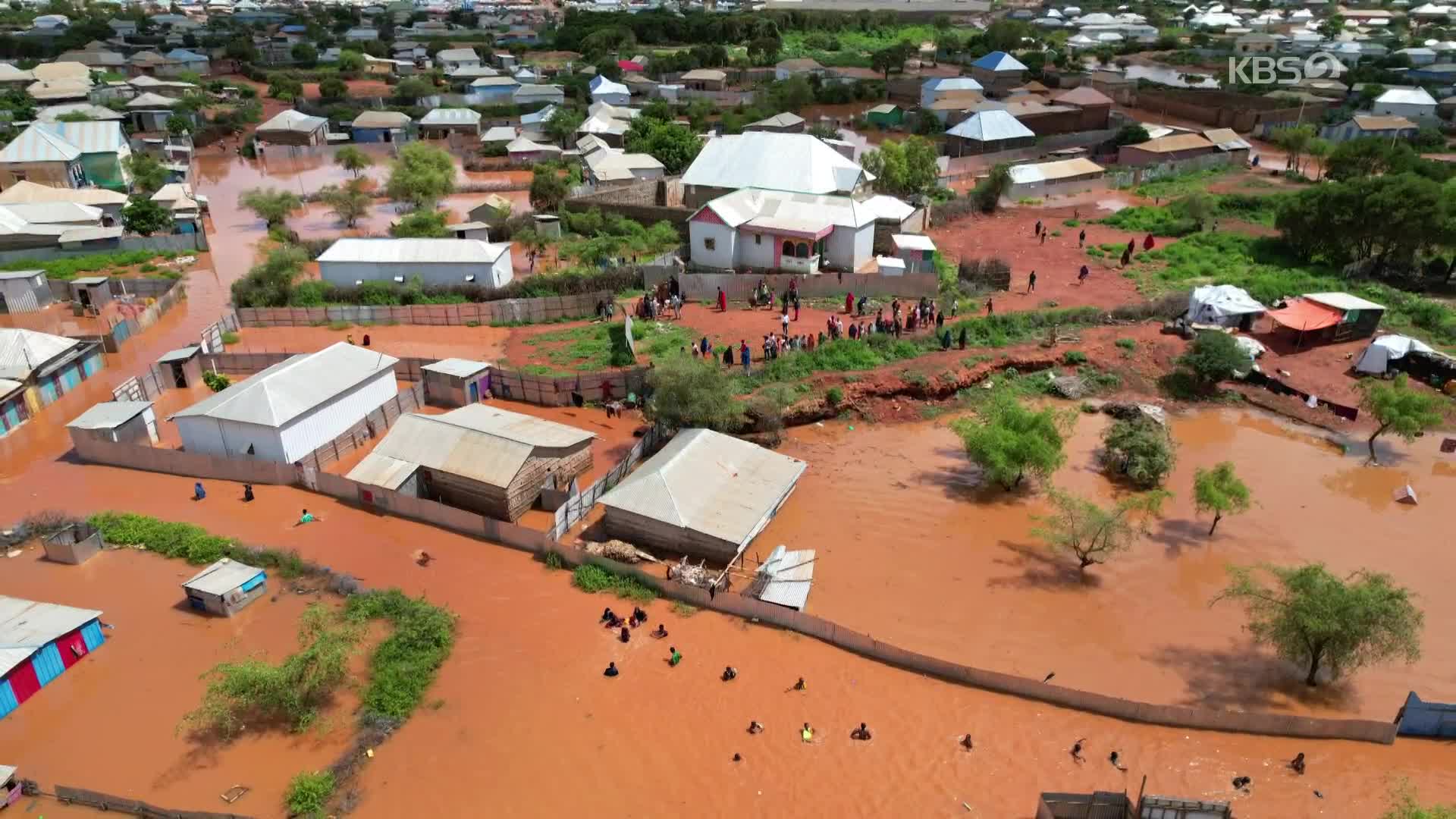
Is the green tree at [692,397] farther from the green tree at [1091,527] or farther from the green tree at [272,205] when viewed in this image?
the green tree at [272,205]

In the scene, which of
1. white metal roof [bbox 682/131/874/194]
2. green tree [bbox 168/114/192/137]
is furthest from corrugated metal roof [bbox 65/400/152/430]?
green tree [bbox 168/114/192/137]

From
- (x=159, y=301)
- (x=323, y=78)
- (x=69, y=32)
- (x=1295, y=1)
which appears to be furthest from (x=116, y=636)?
(x=1295, y=1)

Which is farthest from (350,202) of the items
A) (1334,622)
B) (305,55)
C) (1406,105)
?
(1406,105)

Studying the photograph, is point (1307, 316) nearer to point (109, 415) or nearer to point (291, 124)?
point (109, 415)

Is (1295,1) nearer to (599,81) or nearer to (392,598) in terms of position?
(599,81)

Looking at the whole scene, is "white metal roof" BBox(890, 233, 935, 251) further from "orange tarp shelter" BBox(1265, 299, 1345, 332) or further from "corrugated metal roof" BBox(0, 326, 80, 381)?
"corrugated metal roof" BBox(0, 326, 80, 381)

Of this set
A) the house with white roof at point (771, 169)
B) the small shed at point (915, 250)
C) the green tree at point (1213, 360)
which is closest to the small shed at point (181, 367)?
the house with white roof at point (771, 169)
